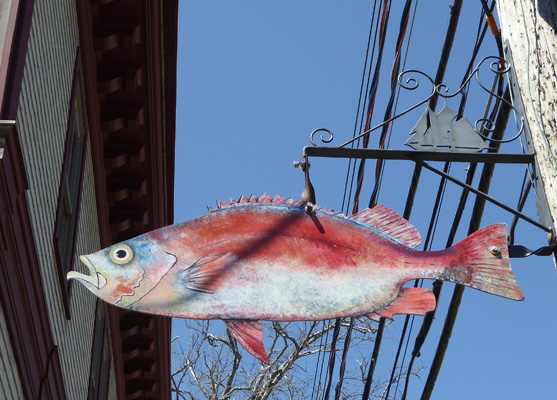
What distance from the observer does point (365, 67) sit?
816 centimetres

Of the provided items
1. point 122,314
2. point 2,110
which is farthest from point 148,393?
point 2,110

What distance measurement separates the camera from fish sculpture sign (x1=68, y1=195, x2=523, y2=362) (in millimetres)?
4637

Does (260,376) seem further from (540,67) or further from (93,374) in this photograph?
(540,67)

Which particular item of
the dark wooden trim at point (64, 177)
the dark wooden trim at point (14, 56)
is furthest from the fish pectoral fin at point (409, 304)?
the dark wooden trim at point (64, 177)

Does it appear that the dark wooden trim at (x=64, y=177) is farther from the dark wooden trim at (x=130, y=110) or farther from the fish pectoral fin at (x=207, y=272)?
the fish pectoral fin at (x=207, y=272)

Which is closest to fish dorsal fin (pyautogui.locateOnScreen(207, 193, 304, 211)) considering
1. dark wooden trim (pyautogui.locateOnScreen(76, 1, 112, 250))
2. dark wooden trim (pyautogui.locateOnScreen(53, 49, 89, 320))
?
dark wooden trim (pyautogui.locateOnScreen(53, 49, 89, 320))

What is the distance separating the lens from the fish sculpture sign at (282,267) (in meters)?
4.64

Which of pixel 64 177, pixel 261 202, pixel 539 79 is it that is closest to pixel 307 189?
pixel 261 202

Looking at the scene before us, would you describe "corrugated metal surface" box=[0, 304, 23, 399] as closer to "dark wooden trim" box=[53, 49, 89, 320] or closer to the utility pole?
"dark wooden trim" box=[53, 49, 89, 320]

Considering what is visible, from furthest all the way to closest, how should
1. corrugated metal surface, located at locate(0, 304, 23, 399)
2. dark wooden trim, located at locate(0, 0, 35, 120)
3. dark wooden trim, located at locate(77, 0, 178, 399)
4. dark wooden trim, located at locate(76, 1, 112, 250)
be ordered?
dark wooden trim, located at locate(77, 0, 178, 399), dark wooden trim, located at locate(76, 1, 112, 250), corrugated metal surface, located at locate(0, 304, 23, 399), dark wooden trim, located at locate(0, 0, 35, 120)

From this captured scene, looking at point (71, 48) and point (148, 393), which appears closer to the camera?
point (71, 48)

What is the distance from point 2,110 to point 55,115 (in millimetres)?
2125

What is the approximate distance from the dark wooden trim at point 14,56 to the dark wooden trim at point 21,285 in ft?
0.57

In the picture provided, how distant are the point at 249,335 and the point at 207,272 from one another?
0.45m
